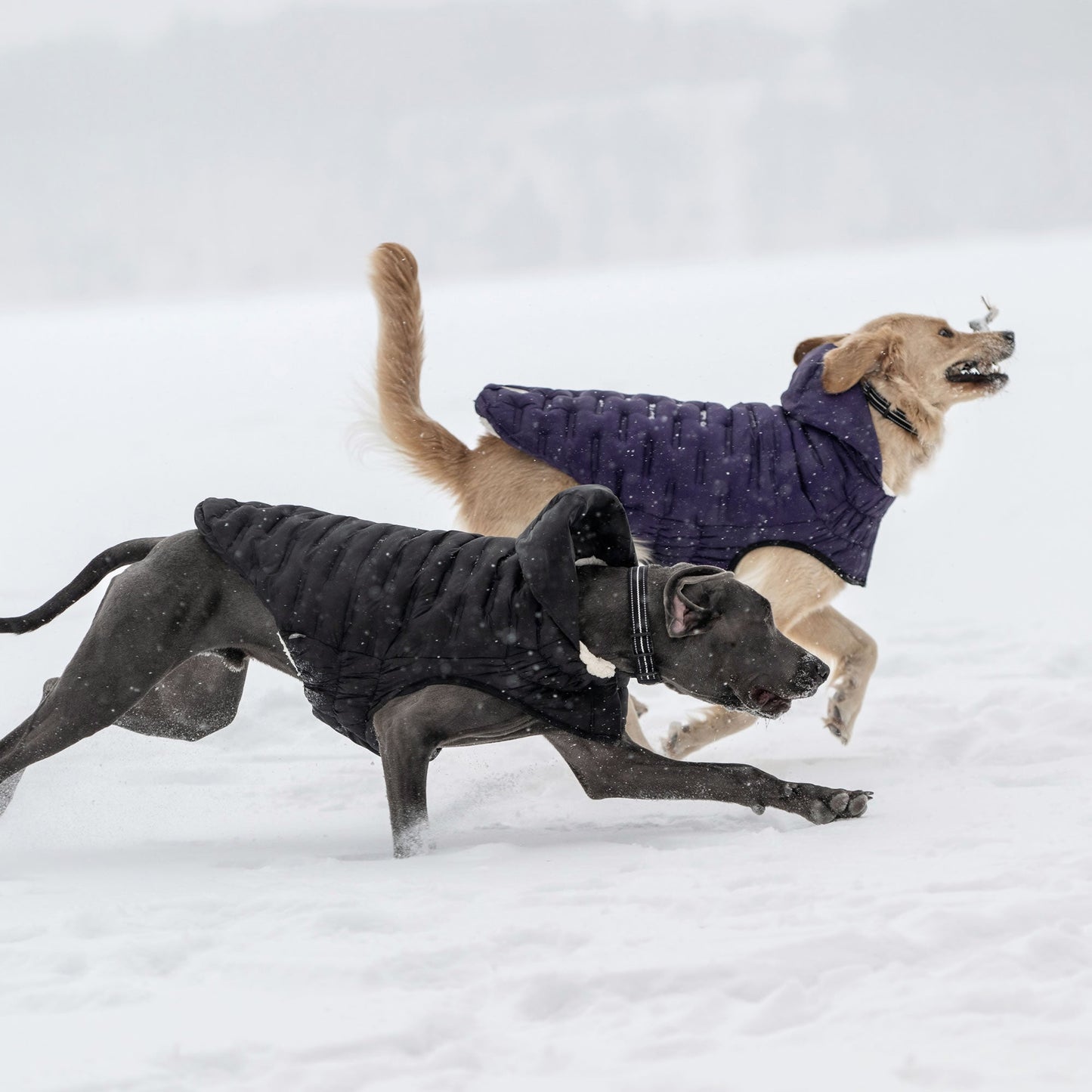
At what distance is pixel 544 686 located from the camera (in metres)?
3.12

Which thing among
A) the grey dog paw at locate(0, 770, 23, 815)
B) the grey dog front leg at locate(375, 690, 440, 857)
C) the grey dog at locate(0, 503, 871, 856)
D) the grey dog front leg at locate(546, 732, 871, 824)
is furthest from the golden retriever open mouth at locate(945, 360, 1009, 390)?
the grey dog paw at locate(0, 770, 23, 815)

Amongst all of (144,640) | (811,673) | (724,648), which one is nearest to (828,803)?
(811,673)

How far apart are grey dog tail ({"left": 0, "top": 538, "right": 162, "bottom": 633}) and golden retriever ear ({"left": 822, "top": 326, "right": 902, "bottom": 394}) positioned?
2.62 meters

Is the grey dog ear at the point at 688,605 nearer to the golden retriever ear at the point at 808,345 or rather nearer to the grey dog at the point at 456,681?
the grey dog at the point at 456,681

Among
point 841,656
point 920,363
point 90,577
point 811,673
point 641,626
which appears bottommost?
point 841,656

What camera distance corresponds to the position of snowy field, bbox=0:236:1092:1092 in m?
1.75

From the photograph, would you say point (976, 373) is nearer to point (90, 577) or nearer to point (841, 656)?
point (841, 656)

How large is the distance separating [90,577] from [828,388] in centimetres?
281

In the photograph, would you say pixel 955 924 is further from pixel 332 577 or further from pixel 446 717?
pixel 332 577

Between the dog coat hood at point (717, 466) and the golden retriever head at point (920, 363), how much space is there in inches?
6.5

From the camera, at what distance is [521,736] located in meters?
3.20

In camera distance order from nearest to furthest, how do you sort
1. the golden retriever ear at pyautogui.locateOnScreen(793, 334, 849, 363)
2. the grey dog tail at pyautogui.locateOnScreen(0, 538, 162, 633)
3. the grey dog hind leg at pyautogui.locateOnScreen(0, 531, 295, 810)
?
1. the grey dog hind leg at pyautogui.locateOnScreen(0, 531, 295, 810)
2. the grey dog tail at pyautogui.locateOnScreen(0, 538, 162, 633)
3. the golden retriever ear at pyautogui.locateOnScreen(793, 334, 849, 363)

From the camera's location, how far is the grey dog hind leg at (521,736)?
10.2ft

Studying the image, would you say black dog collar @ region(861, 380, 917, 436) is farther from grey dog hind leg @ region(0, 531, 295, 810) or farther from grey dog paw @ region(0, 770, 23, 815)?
grey dog paw @ region(0, 770, 23, 815)
